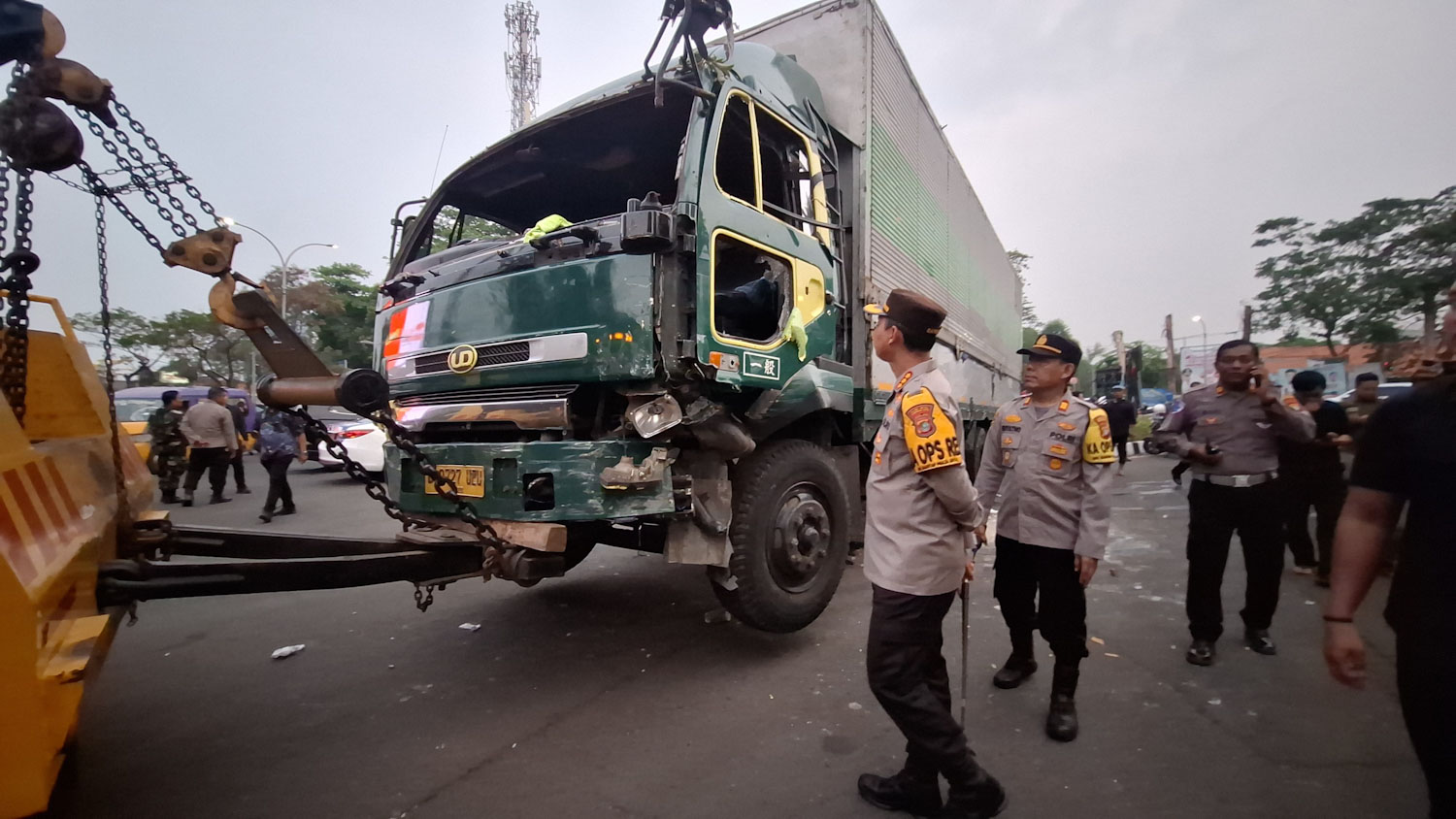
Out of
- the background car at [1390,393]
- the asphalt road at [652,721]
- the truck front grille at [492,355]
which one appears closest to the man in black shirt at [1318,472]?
the background car at [1390,393]

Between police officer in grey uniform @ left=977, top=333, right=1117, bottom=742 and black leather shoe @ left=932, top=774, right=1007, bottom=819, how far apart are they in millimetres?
731

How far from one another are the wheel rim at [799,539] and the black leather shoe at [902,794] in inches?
50.5

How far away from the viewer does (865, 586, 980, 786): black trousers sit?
2.11 m

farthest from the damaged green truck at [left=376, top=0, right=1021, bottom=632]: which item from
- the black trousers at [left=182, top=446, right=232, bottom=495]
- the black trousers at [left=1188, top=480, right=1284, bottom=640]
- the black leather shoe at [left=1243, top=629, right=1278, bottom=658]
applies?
the black trousers at [left=182, top=446, right=232, bottom=495]

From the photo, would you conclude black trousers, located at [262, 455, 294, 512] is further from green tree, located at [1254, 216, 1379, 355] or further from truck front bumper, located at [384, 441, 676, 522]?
green tree, located at [1254, 216, 1379, 355]

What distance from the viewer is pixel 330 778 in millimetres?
2537

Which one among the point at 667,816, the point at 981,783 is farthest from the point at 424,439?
the point at 981,783

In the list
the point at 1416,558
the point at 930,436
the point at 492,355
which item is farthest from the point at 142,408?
the point at 1416,558

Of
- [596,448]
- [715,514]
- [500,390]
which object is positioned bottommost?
[715,514]

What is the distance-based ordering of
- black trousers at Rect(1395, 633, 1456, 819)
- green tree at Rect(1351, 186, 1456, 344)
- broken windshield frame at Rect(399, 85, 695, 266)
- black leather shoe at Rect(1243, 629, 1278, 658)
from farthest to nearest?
green tree at Rect(1351, 186, 1456, 344) < broken windshield frame at Rect(399, 85, 695, 266) < black leather shoe at Rect(1243, 629, 1278, 658) < black trousers at Rect(1395, 633, 1456, 819)

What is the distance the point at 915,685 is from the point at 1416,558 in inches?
49.9

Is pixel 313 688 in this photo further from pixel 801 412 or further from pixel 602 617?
pixel 801 412

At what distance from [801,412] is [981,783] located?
82.6 inches

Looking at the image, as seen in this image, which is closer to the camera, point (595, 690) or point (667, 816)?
point (667, 816)
